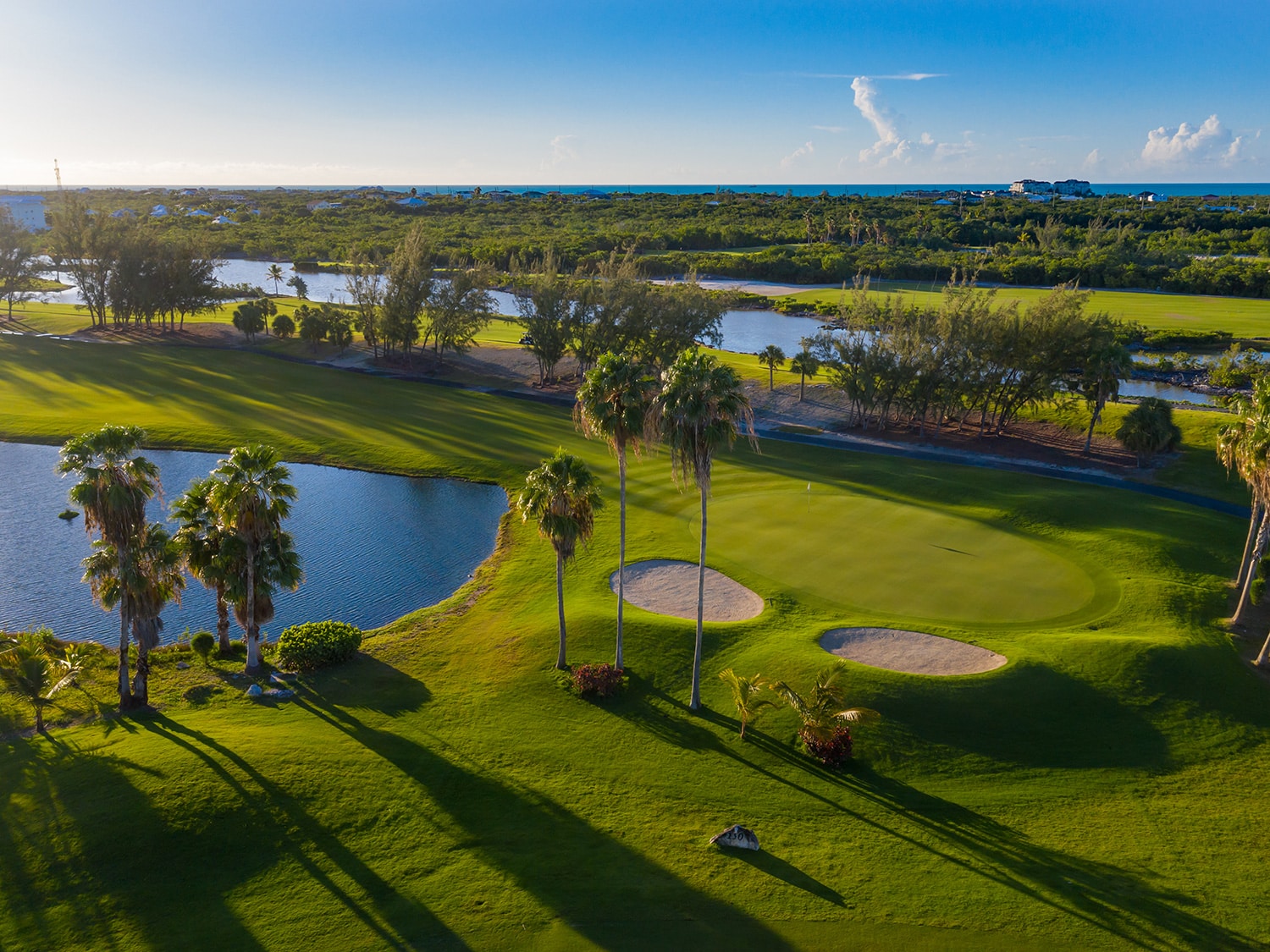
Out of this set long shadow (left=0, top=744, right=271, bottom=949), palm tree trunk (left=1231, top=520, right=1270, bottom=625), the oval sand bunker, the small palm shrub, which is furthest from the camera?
palm tree trunk (left=1231, top=520, right=1270, bottom=625)

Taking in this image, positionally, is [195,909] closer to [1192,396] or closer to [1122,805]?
[1122,805]

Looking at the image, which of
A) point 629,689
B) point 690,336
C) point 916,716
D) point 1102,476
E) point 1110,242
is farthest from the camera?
point 1110,242

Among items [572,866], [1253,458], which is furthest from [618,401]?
[1253,458]

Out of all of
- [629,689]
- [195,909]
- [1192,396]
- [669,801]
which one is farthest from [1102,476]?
[195,909]

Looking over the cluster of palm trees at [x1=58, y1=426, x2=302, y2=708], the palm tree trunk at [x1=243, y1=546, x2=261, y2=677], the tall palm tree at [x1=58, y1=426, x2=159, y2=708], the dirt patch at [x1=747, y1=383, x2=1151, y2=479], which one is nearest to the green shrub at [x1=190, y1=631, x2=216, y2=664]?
the cluster of palm trees at [x1=58, y1=426, x2=302, y2=708]

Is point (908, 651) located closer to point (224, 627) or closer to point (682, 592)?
point (682, 592)

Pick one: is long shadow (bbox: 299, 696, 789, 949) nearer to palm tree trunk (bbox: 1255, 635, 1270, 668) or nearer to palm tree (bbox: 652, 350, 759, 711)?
palm tree (bbox: 652, 350, 759, 711)
